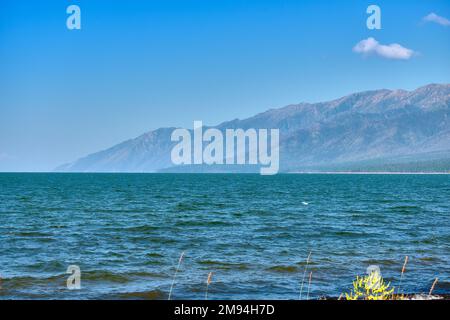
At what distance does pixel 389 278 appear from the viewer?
2198 cm

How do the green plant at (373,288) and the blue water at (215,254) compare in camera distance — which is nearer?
the green plant at (373,288)

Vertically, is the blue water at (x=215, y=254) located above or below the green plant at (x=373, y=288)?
below

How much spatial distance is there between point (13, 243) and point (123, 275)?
12188mm

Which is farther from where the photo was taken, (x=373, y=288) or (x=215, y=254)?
(x=215, y=254)

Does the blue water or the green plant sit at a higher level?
the green plant

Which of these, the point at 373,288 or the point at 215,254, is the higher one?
the point at 373,288

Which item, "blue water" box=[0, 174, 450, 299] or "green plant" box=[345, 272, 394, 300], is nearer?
"green plant" box=[345, 272, 394, 300]

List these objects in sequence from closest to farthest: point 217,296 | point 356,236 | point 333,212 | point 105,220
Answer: point 217,296
point 356,236
point 105,220
point 333,212
